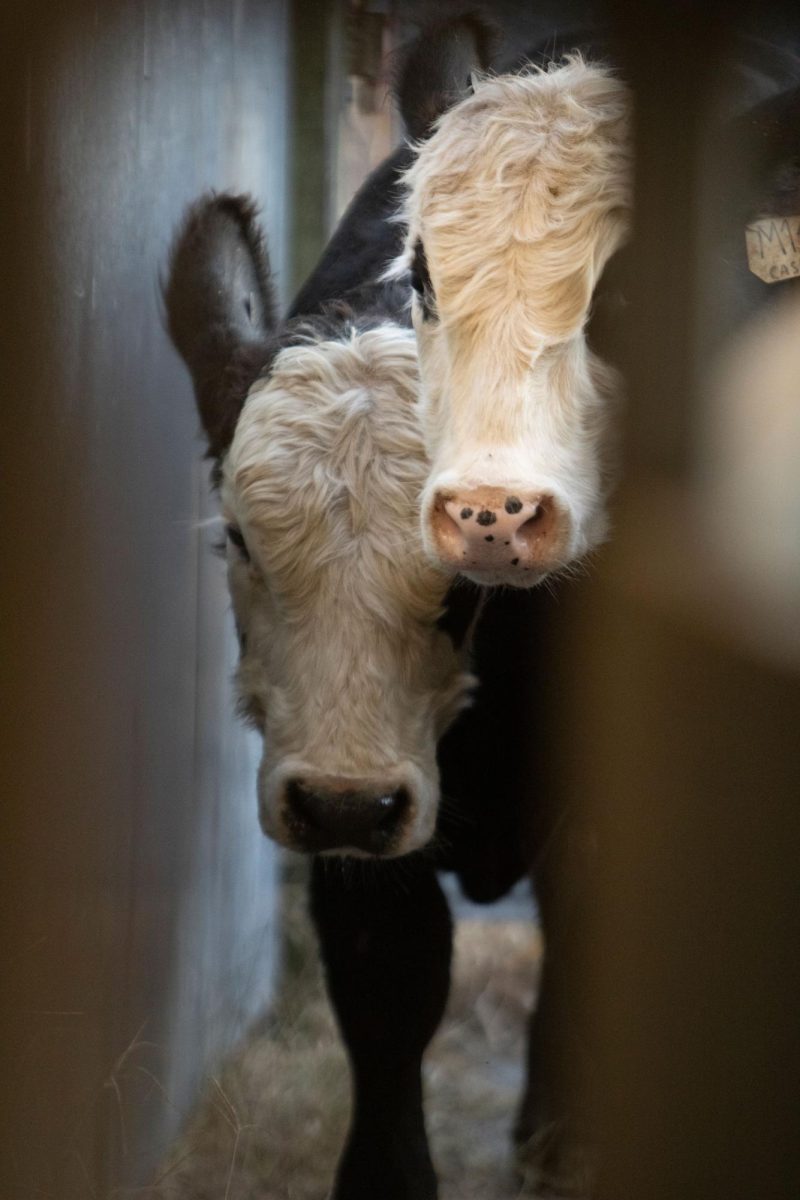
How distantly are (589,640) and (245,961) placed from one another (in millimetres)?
495

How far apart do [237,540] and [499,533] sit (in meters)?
0.37

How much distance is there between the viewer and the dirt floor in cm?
133

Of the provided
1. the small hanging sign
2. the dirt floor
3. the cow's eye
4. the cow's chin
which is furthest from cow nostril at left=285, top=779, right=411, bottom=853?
the small hanging sign

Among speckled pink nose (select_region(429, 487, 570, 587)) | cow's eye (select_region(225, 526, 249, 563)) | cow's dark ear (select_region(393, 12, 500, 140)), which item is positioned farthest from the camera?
cow's eye (select_region(225, 526, 249, 563))

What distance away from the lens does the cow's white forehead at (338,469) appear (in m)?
1.33

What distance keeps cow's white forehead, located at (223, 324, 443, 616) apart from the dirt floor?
1.18 feet

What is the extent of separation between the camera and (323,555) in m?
1.33

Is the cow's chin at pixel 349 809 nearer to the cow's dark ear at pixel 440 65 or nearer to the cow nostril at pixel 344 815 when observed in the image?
the cow nostril at pixel 344 815

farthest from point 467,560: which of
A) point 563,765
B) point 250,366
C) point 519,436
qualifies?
point 250,366

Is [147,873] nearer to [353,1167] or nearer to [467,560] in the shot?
[353,1167]

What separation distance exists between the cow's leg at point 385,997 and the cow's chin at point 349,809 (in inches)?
1.4

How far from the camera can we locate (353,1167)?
1.38 metres

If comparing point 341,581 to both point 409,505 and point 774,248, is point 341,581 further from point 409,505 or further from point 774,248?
point 774,248

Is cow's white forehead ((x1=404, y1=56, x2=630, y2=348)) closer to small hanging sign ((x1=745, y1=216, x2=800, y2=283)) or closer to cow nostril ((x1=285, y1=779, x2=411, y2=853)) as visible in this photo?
small hanging sign ((x1=745, y1=216, x2=800, y2=283))
